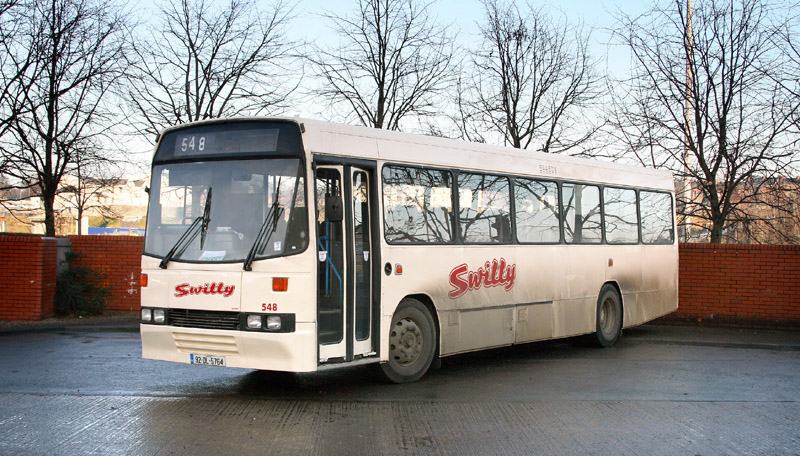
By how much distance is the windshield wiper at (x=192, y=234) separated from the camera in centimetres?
837

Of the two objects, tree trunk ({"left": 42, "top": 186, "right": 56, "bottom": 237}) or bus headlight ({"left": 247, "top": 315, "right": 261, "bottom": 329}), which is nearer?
bus headlight ({"left": 247, "top": 315, "right": 261, "bottom": 329})

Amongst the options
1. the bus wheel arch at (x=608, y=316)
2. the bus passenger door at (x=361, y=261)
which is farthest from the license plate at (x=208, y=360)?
the bus wheel arch at (x=608, y=316)

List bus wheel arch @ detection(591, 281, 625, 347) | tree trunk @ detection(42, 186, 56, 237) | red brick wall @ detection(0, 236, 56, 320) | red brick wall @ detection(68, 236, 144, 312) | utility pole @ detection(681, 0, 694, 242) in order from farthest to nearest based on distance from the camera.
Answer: utility pole @ detection(681, 0, 694, 242), tree trunk @ detection(42, 186, 56, 237), red brick wall @ detection(68, 236, 144, 312), red brick wall @ detection(0, 236, 56, 320), bus wheel arch @ detection(591, 281, 625, 347)

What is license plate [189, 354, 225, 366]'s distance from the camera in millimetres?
8102

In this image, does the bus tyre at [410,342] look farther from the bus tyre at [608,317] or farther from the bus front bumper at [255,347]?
the bus tyre at [608,317]

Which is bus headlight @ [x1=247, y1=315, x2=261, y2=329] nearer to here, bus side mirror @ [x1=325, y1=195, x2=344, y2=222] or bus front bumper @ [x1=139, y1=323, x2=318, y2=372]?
bus front bumper @ [x1=139, y1=323, x2=318, y2=372]

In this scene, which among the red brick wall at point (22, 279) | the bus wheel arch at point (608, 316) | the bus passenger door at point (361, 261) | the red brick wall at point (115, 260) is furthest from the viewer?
the red brick wall at point (115, 260)

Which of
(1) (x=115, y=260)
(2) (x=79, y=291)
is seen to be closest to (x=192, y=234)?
(2) (x=79, y=291)

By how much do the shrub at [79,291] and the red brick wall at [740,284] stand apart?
12.7m

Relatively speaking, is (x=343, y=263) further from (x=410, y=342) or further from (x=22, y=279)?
(x=22, y=279)

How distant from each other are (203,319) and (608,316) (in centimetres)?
782

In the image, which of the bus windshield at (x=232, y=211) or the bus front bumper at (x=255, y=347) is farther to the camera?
the bus windshield at (x=232, y=211)

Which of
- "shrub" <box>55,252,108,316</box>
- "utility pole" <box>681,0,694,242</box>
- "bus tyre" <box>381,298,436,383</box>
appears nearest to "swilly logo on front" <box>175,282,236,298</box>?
"bus tyre" <box>381,298,436,383</box>

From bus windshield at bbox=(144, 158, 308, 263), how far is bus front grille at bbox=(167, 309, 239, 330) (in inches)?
21.7
